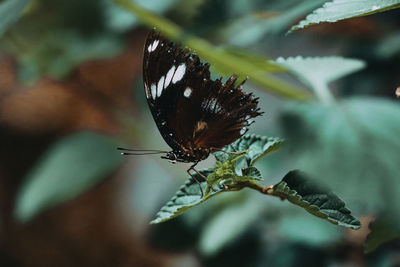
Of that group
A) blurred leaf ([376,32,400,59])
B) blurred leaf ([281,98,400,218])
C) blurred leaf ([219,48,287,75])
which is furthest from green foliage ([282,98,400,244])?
blurred leaf ([376,32,400,59])

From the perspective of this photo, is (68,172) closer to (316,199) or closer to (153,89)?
(153,89)

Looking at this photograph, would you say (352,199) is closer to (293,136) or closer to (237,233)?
(293,136)

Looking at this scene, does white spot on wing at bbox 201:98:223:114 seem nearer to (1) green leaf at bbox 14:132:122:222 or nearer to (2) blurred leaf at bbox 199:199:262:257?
(2) blurred leaf at bbox 199:199:262:257

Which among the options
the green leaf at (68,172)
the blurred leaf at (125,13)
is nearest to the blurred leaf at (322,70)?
the blurred leaf at (125,13)

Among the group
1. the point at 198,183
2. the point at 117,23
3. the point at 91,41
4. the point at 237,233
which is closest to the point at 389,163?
the point at 198,183

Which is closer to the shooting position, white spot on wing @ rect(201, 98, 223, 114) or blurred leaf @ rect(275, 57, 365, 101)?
white spot on wing @ rect(201, 98, 223, 114)

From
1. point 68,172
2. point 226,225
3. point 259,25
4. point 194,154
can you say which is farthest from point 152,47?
point 68,172
